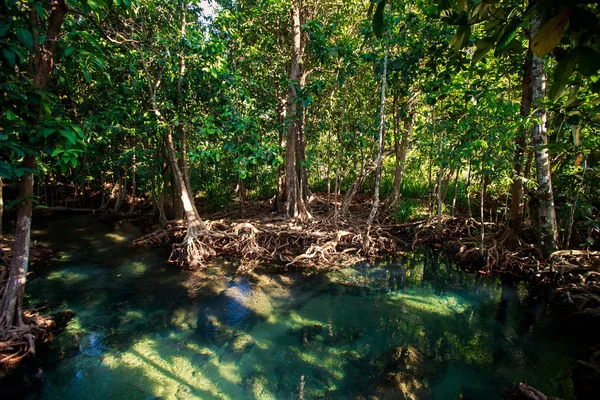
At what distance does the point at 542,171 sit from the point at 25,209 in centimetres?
765

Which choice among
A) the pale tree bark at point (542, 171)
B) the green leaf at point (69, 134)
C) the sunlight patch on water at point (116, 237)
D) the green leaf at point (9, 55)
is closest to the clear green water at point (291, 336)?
the pale tree bark at point (542, 171)

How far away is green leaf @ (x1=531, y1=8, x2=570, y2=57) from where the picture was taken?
2.73ft

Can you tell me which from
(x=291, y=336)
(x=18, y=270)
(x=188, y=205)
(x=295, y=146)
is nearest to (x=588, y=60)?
(x=291, y=336)

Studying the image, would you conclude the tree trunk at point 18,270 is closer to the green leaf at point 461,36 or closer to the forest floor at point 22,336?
the forest floor at point 22,336

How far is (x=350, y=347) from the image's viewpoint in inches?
167

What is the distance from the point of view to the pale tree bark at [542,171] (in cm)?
504

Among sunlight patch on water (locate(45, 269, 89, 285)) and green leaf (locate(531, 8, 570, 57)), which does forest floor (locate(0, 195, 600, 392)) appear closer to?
sunlight patch on water (locate(45, 269, 89, 285))

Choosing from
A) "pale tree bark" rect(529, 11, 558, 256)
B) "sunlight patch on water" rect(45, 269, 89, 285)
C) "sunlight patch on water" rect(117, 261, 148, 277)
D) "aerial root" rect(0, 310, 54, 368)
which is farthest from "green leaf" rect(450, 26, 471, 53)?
"sunlight patch on water" rect(45, 269, 89, 285)

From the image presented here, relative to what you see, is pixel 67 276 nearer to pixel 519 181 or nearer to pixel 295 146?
pixel 295 146

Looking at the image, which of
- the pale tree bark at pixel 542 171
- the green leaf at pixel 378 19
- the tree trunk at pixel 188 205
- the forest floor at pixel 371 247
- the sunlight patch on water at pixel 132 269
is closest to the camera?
the green leaf at pixel 378 19

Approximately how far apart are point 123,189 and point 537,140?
12179 millimetres

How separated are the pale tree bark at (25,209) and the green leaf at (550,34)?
13.5ft

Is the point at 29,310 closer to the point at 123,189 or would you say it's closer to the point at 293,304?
the point at 293,304

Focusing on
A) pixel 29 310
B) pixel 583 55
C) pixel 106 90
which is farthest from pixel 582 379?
pixel 106 90
